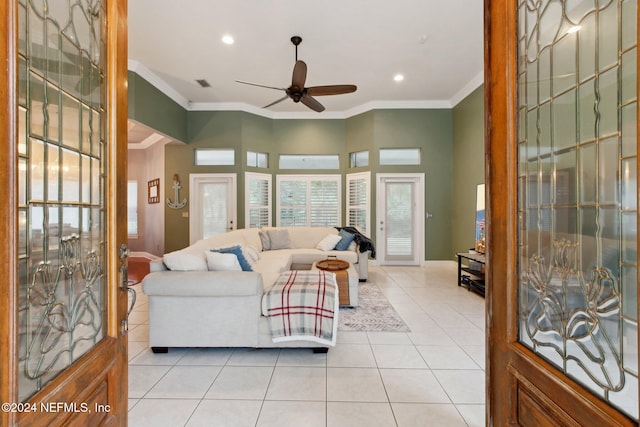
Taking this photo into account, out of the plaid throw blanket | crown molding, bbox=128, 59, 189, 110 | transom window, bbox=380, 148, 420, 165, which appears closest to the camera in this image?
the plaid throw blanket

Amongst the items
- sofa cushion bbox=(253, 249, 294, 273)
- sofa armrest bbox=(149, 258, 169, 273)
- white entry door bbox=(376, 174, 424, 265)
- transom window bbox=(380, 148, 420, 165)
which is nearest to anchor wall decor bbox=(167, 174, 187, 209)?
sofa cushion bbox=(253, 249, 294, 273)

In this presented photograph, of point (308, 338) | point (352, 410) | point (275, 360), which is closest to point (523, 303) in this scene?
point (352, 410)

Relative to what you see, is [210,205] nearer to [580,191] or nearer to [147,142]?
[147,142]

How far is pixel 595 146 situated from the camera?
31.2 inches

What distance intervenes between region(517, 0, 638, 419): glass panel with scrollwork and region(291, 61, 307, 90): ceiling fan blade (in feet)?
8.55

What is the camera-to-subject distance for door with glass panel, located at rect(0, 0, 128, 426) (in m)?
0.64

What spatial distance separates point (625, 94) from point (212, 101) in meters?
6.53

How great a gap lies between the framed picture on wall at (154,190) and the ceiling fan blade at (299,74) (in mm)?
4785

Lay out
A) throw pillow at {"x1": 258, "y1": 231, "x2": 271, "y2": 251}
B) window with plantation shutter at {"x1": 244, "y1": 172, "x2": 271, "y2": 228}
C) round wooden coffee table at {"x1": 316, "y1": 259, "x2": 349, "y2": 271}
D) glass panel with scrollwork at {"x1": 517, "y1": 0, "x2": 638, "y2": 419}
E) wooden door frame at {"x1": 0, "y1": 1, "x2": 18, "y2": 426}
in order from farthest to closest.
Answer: window with plantation shutter at {"x1": 244, "y1": 172, "x2": 271, "y2": 228}
throw pillow at {"x1": 258, "y1": 231, "x2": 271, "y2": 251}
round wooden coffee table at {"x1": 316, "y1": 259, "x2": 349, "y2": 271}
glass panel with scrollwork at {"x1": 517, "y1": 0, "x2": 638, "y2": 419}
wooden door frame at {"x1": 0, "y1": 1, "x2": 18, "y2": 426}

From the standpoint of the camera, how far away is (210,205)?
6363mm

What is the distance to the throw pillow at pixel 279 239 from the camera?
5.35 meters

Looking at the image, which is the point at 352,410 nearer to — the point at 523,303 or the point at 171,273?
the point at 523,303

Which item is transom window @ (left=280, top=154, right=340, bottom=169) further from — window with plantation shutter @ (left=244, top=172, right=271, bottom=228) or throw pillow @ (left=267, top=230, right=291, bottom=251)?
throw pillow @ (left=267, top=230, right=291, bottom=251)

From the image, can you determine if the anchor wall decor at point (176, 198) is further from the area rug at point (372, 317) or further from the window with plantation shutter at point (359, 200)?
the area rug at point (372, 317)
